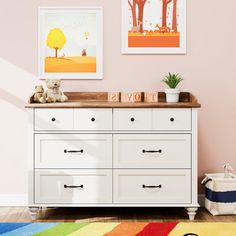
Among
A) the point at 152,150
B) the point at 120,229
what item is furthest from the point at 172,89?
the point at 120,229

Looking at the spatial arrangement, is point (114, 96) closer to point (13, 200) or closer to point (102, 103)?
point (102, 103)

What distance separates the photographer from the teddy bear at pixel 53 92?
4152 mm

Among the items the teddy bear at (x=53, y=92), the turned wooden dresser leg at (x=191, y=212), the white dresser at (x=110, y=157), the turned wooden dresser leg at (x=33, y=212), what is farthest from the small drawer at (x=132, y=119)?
the turned wooden dresser leg at (x=33, y=212)

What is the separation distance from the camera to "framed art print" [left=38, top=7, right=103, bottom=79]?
4.39 m

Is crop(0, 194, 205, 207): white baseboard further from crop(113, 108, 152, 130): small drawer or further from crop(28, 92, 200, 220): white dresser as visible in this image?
crop(113, 108, 152, 130): small drawer

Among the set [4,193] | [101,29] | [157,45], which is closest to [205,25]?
[157,45]

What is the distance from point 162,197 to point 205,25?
1468mm

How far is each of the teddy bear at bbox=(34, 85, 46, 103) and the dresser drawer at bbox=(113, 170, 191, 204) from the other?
79cm

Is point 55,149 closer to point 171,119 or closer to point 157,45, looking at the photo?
point 171,119

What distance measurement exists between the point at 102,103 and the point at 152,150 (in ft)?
1.67

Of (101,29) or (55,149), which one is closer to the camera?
(55,149)

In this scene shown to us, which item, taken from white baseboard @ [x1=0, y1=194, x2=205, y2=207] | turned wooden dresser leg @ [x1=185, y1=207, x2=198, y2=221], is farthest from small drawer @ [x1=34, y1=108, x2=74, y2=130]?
turned wooden dresser leg @ [x1=185, y1=207, x2=198, y2=221]

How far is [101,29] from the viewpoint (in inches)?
173

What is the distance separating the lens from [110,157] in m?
3.94
